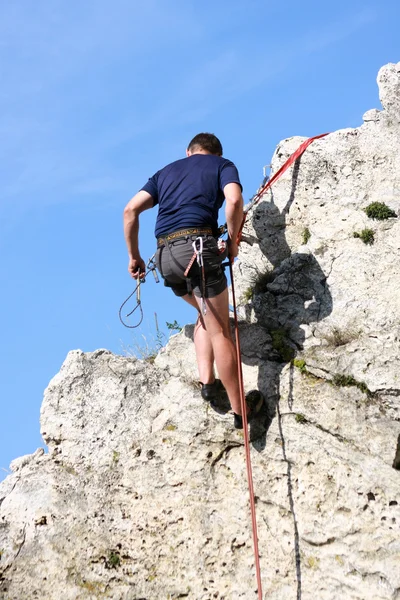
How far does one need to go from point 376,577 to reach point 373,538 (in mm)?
344

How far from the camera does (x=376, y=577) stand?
23.1 feet

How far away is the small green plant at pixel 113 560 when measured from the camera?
25.7ft

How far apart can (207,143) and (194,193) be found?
0.83 m

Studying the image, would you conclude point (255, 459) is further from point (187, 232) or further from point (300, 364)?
point (187, 232)

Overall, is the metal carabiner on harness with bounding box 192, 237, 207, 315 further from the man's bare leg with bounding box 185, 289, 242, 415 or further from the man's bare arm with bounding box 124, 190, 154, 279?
the man's bare arm with bounding box 124, 190, 154, 279

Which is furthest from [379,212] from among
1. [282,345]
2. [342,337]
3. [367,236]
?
[282,345]

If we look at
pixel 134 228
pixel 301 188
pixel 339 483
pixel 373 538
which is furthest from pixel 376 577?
pixel 301 188

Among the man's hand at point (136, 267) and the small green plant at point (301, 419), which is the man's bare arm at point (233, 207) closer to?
the man's hand at point (136, 267)

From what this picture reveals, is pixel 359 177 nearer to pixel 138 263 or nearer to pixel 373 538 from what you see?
pixel 138 263

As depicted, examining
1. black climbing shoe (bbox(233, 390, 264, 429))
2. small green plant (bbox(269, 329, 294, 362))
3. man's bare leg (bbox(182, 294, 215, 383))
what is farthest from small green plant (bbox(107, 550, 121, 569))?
small green plant (bbox(269, 329, 294, 362))

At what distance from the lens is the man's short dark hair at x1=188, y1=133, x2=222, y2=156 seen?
28.9ft

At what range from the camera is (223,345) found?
8016mm

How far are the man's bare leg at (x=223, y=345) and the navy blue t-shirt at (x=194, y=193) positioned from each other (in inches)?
34.1

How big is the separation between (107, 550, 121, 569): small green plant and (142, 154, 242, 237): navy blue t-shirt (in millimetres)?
3399
